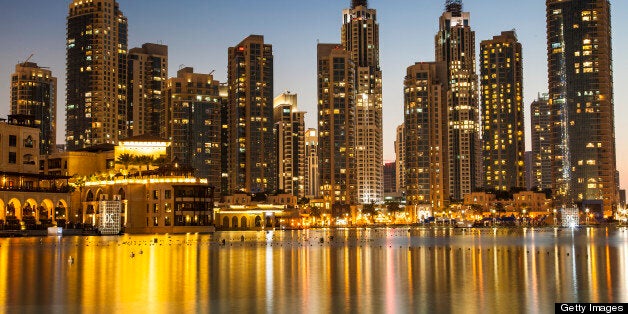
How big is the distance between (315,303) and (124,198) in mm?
156445

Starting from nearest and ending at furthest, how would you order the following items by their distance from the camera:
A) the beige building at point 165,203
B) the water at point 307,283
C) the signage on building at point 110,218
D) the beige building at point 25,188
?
the water at point 307,283 < the signage on building at point 110,218 < the beige building at point 25,188 < the beige building at point 165,203

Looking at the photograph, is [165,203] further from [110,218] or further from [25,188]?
[25,188]

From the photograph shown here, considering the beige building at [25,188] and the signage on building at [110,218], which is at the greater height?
the beige building at [25,188]

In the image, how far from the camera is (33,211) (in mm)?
179625

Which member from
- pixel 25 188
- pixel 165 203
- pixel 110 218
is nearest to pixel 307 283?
pixel 110 218

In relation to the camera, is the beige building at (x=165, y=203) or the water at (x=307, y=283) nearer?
the water at (x=307, y=283)

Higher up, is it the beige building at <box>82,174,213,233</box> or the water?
the beige building at <box>82,174,213,233</box>

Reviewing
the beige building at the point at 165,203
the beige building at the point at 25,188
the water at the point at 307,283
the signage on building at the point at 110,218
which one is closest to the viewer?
the water at the point at 307,283

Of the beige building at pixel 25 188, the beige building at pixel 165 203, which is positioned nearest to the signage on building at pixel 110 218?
the beige building at pixel 165 203

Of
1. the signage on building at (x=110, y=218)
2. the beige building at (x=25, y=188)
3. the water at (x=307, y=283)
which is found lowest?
the water at (x=307, y=283)

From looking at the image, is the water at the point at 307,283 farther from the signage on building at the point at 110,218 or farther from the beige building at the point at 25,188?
the beige building at the point at 25,188

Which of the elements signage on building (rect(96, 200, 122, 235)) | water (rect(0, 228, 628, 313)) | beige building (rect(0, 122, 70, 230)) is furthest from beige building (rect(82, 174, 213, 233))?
water (rect(0, 228, 628, 313))

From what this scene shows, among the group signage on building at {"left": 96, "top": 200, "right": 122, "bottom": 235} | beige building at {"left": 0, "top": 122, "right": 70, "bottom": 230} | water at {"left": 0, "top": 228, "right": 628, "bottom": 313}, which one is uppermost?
beige building at {"left": 0, "top": 122, "right": 70, "bottom": 230}

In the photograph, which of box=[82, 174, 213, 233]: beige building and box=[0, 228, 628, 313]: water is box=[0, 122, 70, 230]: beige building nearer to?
box=[82, 174, 213, 233]: beige building
